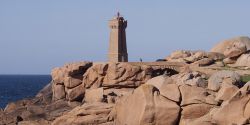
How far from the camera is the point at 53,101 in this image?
54906 millimetres

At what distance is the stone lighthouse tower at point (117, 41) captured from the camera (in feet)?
213

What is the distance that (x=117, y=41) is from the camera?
214 feet

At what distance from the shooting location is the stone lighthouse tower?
64938 mm

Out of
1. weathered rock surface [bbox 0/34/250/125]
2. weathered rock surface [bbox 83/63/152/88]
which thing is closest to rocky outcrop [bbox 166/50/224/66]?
weathered rock surface [bbox 0/34/250/125]

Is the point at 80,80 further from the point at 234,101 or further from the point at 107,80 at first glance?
the point at 234,101

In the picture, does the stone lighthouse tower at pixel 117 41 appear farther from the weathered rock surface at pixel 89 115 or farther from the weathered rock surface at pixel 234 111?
the weathered rock surface at pixel 234 111

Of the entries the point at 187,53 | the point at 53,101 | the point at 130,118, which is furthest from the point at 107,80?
the point at 130,118

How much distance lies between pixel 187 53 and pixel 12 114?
58.9 ft

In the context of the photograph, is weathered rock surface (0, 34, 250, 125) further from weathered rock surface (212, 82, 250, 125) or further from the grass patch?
the grass patch

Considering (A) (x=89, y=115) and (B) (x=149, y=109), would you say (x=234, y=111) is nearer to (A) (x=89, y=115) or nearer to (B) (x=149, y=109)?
(B) (x=149, y=109)

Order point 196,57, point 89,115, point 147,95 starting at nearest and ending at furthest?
point 147,95
point 89,115
point 196,57

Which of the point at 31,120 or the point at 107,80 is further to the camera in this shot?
the point at 107,80

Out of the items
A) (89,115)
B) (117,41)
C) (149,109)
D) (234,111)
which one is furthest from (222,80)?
(117,41)

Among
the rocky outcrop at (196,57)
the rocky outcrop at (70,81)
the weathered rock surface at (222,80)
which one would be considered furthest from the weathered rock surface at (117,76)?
the weathered rock surface at (222,80)
